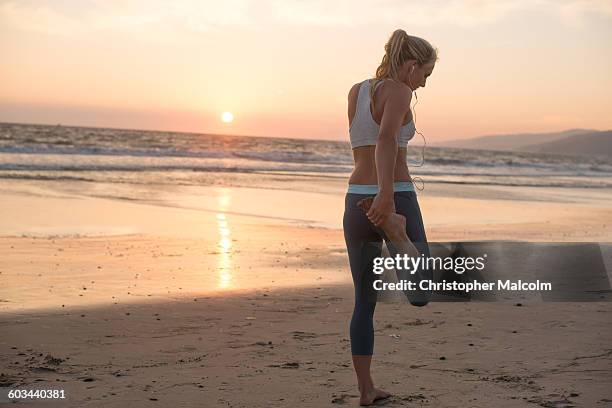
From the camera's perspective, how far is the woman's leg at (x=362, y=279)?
3.74 meters

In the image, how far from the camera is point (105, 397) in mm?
4141

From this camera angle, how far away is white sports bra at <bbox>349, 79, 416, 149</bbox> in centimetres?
356

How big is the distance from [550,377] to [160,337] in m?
2.81

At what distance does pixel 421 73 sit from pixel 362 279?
1.12m

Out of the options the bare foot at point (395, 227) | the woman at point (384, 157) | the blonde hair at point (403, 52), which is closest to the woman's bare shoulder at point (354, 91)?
the woman at point (384, 157)

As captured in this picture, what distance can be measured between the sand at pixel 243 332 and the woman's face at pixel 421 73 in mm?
1817

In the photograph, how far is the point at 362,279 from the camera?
386cm

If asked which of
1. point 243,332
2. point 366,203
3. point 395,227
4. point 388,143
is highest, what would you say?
point 388,143

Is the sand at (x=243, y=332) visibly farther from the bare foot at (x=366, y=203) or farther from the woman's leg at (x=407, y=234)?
the bare foot at (x=366, y=203)

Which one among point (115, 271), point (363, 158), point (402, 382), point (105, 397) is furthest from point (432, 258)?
point (115, 271)

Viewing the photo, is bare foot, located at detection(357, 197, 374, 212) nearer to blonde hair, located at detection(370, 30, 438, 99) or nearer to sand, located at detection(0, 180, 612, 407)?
blonde hair, located at detection(370, 30, 438, 99)

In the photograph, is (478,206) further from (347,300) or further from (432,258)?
(432,258)

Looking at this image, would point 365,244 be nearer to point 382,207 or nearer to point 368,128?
point 382,207

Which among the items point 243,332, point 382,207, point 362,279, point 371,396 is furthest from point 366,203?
point 243,332
